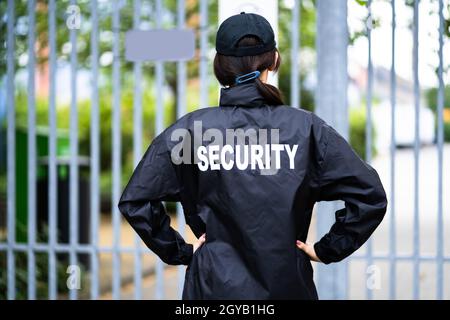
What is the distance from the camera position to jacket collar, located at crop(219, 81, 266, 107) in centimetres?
228

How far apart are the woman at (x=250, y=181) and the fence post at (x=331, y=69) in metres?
1.57

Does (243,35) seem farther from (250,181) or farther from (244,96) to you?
(250,181)

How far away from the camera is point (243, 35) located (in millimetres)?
2285

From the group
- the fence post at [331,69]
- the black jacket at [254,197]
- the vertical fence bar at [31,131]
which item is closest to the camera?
the black jacket at [254,197]

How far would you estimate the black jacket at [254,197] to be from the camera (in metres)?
2.23

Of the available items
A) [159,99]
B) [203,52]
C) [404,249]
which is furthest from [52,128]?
[404,249]

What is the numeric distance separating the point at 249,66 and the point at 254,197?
43 centimetres

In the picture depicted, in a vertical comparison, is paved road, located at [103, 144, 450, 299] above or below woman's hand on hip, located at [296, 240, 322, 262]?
below

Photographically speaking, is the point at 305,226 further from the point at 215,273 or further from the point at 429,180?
the point at 429,180

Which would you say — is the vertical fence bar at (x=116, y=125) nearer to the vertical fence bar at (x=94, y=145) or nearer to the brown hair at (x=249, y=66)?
the vertical fence bar at (x=94, y=145)

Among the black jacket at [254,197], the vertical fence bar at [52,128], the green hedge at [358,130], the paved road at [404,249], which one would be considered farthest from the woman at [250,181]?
the green hedge at [358,130]

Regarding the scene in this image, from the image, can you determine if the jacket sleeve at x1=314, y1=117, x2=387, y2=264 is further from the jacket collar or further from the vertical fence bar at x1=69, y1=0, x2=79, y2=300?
the vertical fence bar at x1=69, y1=0, x2=79, y2=300

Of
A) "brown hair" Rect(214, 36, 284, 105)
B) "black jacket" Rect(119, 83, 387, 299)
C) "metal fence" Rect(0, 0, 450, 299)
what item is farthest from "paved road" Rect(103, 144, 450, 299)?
"brown hair" Rect(214, 36, 284, 105)

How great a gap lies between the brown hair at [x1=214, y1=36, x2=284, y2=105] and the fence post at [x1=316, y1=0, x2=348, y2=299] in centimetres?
160
